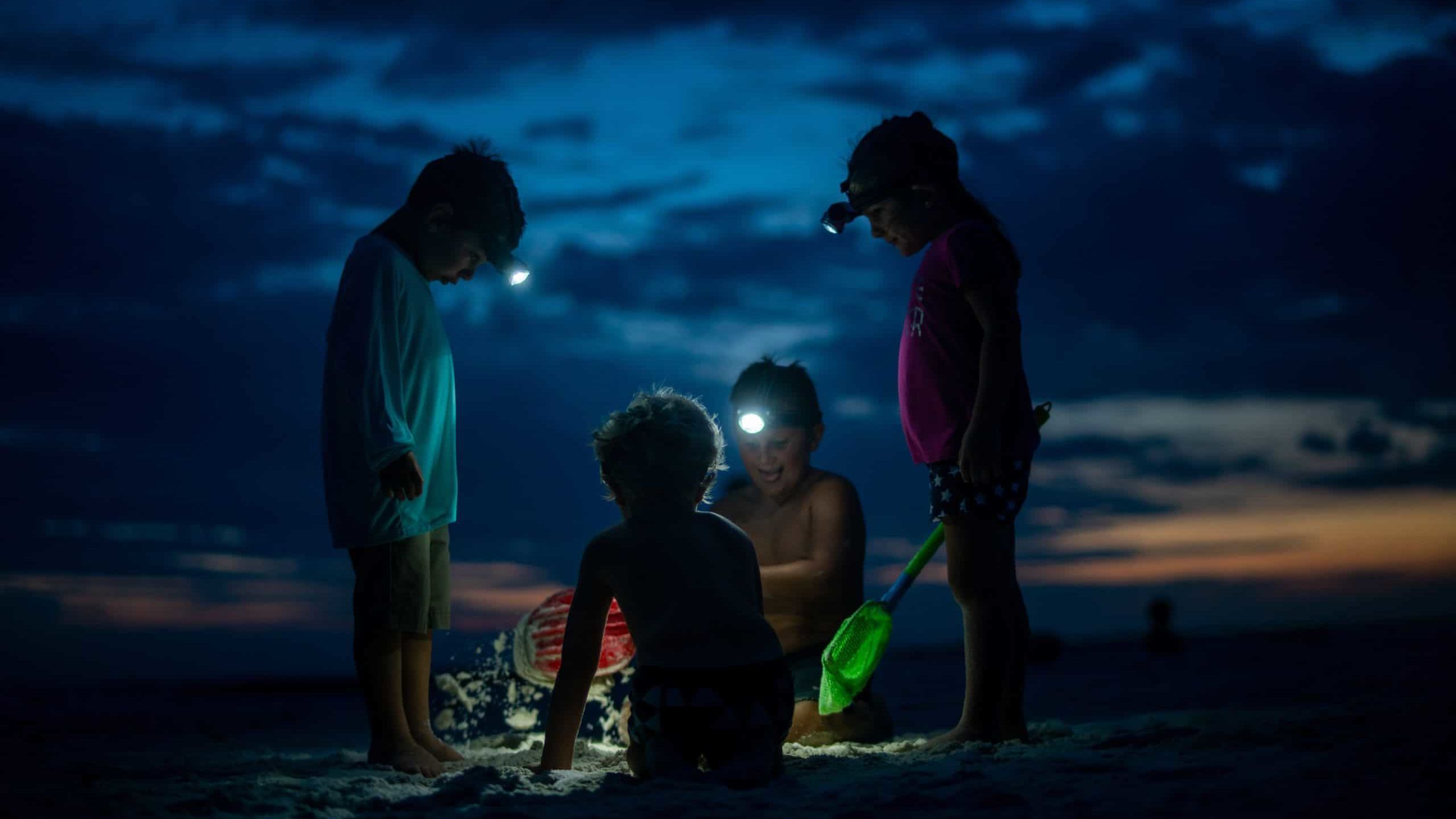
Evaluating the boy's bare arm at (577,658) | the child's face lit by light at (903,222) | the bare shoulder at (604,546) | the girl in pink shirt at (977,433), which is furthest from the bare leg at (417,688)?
the child's face lit by light at (903,222)

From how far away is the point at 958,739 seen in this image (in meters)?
3.63

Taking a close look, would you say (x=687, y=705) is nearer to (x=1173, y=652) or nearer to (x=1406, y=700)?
(x=1406, y=700)

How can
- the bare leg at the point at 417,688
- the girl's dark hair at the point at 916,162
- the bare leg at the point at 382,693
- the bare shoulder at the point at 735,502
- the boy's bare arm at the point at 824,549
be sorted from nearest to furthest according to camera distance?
the bare leg at the point at 382,693 → the bare leg at the point at 417,688 → the girl's dark hair at the point at 916,162 → the boy's bare arm at the point at 824,549 → the bare shoulder at the point at 735,502

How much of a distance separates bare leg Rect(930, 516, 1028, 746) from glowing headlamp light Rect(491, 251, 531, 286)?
175 cm

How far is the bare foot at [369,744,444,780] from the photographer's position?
342 cm

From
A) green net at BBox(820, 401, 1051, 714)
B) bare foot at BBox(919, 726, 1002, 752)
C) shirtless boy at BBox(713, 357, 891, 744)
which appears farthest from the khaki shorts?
bare foot at BBox(919, 726, 1002, 752)

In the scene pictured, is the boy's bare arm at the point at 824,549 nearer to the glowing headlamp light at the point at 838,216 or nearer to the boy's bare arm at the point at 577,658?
the glowing headlamp light at the point at 838,216

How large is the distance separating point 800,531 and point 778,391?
24.4 inches

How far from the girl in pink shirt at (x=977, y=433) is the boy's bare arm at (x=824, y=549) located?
75 centimetres

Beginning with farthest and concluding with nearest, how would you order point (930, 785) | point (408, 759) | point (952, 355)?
point (952, 355) → point (408, 759) → point (930, 785)

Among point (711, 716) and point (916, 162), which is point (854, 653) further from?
point (916, 162)

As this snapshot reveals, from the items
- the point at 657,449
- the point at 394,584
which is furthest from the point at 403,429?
the point at 657,449

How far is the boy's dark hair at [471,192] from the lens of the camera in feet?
13.0

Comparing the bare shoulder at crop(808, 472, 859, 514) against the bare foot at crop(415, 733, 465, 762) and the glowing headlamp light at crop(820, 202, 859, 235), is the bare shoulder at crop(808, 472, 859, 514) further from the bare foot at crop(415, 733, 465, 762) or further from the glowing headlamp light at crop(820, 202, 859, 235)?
the bare foot at crop(415, 733, 465, 762)
